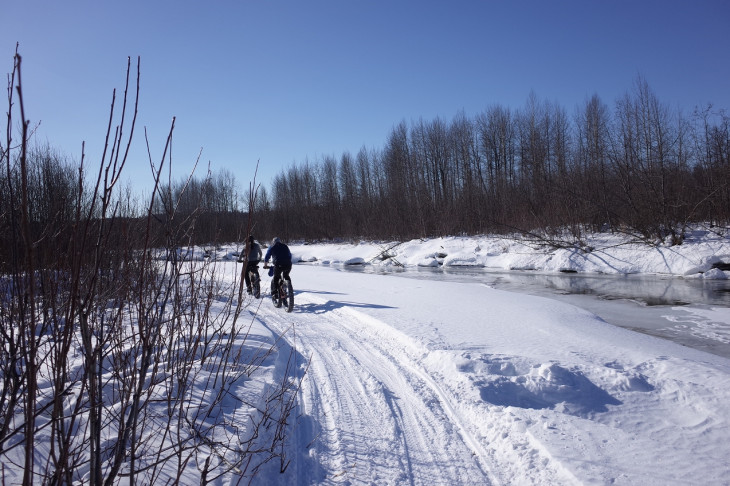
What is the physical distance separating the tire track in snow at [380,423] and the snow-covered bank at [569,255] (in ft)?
49.2

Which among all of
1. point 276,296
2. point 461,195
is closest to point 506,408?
point 276,296

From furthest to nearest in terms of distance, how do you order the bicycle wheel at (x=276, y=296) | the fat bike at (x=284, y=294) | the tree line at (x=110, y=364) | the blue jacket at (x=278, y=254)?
the bicycle wheel at (x=276, y=296) < the blue jacket at (x=278, y=254) < the fat bike at (x=284, y=294) < the tree line at (x=110, y=364)

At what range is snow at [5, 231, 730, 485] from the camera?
3.04 meters

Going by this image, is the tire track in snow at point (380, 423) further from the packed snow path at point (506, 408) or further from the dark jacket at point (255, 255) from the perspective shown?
the dark jacket at point (255, 255)

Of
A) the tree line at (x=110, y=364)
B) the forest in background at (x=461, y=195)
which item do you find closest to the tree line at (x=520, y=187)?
the forest in background at (x=461, y=195)

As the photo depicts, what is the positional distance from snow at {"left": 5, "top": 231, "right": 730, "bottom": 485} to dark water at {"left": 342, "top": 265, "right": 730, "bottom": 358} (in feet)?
1.62

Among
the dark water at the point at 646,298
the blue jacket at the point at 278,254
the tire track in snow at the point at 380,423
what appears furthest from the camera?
the blue jacket at the point at 278,254

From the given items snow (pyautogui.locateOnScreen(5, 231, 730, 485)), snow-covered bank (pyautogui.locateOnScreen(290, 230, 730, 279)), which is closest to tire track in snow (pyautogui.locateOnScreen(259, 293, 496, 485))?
snow (pyautogui.locateOnScreen(5, 231, 730, 485))

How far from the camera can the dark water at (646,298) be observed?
7363 millimetres

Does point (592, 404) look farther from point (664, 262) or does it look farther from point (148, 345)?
point (664, 262)

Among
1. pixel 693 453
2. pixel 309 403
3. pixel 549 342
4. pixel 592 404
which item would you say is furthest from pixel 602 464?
pixel 549 342

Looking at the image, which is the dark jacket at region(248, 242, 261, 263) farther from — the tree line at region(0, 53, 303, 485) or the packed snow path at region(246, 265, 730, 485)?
the tree line at region(0, 53, 303, 485)

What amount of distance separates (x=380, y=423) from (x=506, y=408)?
1.26 meters

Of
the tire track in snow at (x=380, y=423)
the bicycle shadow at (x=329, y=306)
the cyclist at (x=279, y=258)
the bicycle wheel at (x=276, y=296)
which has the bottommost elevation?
the tire track in snow at (x=380, y=423)
